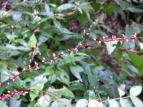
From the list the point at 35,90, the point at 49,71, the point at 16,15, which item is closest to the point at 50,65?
the point at 49,71

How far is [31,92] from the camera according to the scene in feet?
3.05

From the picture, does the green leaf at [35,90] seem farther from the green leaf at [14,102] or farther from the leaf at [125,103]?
the leaf at [125,103]

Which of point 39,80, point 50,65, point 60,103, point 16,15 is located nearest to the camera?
point 60,103

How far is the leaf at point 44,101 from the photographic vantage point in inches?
33.6

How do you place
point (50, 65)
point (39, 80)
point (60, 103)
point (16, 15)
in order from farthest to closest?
point (16, 15) → point (50, 65) → point (39, 80) → point (60, 103)

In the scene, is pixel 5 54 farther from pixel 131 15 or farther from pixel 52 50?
pixel 131 15

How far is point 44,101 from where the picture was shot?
86cm

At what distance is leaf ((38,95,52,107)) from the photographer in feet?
2.80

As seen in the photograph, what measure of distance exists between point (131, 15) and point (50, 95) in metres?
1.98

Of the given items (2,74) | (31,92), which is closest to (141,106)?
(31,92)

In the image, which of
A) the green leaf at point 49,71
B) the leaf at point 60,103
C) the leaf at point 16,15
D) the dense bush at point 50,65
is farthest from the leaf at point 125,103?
the leaf at point 16,15

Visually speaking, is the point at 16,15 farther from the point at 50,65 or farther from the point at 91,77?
the point at 91,77

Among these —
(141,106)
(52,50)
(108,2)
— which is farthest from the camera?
(108,2)

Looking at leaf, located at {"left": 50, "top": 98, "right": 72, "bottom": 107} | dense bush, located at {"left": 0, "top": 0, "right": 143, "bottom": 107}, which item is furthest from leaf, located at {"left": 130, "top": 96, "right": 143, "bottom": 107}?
leaf, located at {"left": 50, "top": 98, "right": 72, "bottom": 107}
